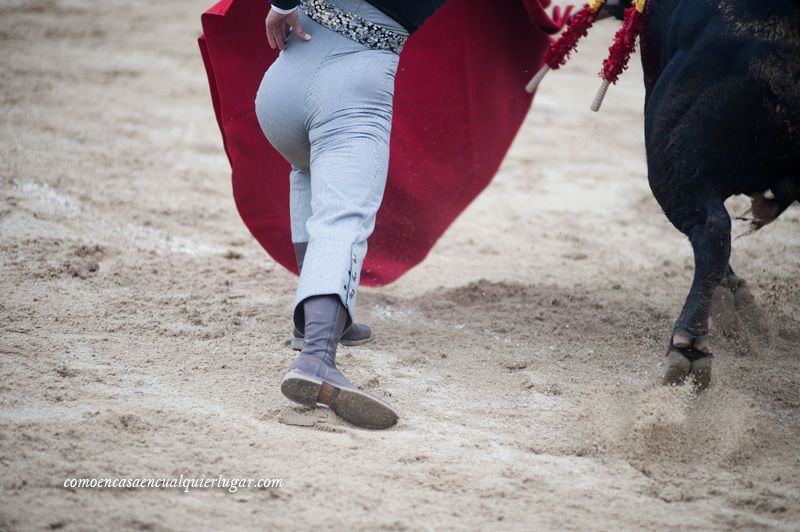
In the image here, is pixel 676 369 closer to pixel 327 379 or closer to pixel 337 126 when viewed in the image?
pixel 327 379

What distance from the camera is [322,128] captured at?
277cm

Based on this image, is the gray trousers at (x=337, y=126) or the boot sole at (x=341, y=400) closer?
the boot sole at (x=341, y=400)

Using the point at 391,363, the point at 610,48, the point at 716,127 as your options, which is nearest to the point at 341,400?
the point at 391,363

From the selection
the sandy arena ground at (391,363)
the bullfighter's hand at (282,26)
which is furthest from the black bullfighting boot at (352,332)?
the bullfighter's hand at (282,26)

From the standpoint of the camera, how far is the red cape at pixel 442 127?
3.92 metres

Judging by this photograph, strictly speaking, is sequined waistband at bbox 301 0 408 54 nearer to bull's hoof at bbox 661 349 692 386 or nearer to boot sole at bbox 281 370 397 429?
boot sole at bbox 281 370 397 429

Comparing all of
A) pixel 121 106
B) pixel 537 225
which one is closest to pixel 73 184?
pixel 121 106

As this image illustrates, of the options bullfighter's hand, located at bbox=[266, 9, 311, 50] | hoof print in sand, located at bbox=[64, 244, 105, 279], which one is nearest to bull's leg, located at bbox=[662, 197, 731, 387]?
bullfighter's hand, located at bbox=[266, 9, 311, 50]

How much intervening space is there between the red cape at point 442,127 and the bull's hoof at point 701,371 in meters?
1.52

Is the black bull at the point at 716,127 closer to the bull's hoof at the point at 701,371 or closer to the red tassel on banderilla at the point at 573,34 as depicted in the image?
the bull's hoof at the point at 701,371

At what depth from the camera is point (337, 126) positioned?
2.75 m

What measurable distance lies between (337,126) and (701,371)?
1.33 m

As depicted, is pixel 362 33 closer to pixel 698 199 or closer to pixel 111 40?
pixel 698 199

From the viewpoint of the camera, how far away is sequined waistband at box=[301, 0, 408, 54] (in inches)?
109
